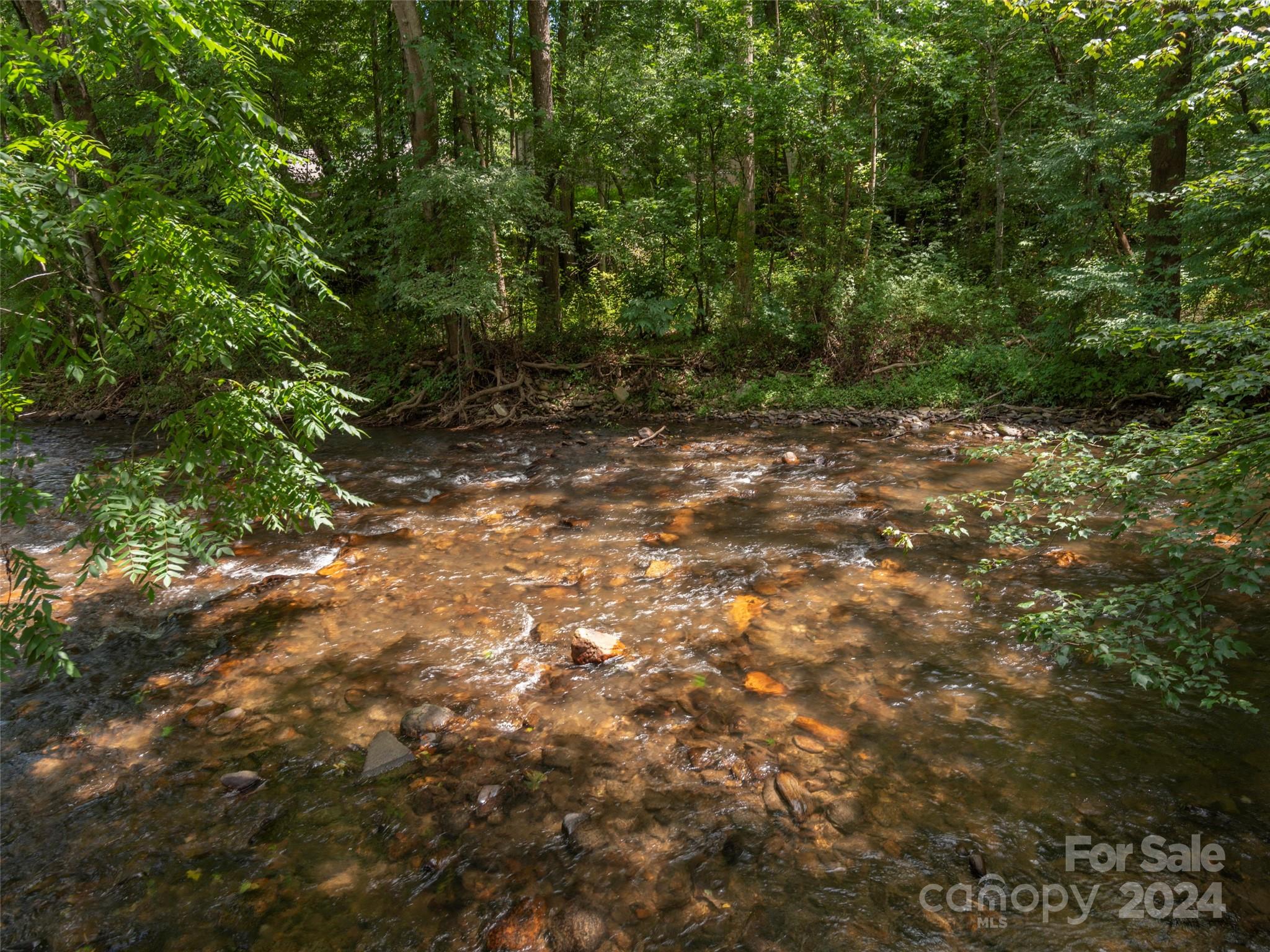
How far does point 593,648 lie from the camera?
477 cm

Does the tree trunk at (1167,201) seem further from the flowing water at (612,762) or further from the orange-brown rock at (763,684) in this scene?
the orange-brown rock at (763,684)

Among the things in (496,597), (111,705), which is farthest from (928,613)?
(111,705)

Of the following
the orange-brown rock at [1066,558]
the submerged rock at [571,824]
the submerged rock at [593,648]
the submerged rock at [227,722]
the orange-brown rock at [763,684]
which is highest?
the orange-brown rock at [1066,558]

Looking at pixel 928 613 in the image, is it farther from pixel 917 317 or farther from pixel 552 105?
pixel 552 105

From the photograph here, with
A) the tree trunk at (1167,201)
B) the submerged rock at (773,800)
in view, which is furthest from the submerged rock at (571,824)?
the tree trunk at (1167,201)

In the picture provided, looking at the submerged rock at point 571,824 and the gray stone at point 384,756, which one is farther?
the gray stone at point 384,756

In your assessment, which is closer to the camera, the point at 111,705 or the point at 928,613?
the point at 111,705

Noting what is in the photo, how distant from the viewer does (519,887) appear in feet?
9.98

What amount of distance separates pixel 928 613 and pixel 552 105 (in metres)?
11.5

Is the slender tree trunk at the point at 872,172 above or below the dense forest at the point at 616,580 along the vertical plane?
above

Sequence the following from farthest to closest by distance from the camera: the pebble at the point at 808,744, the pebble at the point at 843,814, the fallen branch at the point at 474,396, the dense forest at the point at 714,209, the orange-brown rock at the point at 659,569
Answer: the fallen branch at the point at 474,396 → the dense forest at the point at 714,209 → the orange-brown rock at the point at 659,569 → the pebble at the point at 808,744 → the pebble at the point at 843,814

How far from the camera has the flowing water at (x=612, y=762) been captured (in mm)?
2895

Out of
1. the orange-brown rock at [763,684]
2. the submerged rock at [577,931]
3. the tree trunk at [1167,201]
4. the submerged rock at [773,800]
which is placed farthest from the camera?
the tree trunk at [1167,201]

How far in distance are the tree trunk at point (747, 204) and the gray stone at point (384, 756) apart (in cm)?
1094
